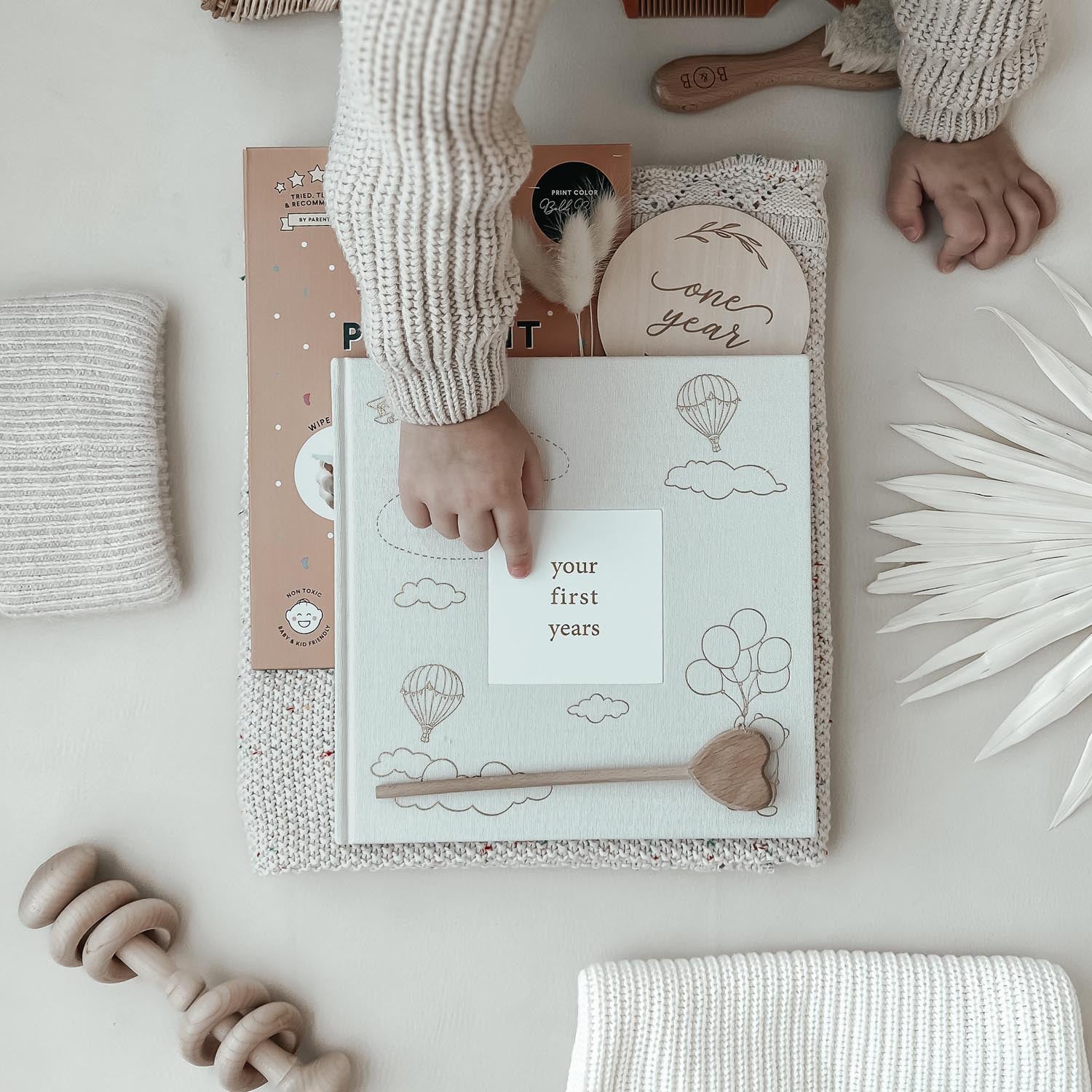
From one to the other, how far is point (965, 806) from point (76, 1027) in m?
0.66

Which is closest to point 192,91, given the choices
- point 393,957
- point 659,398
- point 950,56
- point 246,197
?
point 246,197

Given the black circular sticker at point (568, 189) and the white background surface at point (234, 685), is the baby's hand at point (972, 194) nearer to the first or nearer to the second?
the white background surface at point (234, 685)

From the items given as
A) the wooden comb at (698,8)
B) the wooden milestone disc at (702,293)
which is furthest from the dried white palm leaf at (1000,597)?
the wooden comb at (698,8)

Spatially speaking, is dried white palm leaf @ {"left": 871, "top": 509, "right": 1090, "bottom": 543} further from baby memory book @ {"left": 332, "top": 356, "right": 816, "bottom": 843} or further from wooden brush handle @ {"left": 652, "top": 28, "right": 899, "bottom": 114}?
wooden brush handle @ {"left": 652, "top": 28, "right": 899, "bottom": 114}

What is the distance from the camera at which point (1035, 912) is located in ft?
2.20

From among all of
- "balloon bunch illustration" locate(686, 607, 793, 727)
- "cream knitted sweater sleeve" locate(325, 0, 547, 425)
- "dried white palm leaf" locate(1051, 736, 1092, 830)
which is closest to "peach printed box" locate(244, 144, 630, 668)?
"cream knitted sweater sleeve" locate(325, 0, 547, 425)

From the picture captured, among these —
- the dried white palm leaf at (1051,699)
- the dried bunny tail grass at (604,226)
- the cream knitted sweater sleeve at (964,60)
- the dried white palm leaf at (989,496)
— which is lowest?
the dried white palm leaf at (1051,699)

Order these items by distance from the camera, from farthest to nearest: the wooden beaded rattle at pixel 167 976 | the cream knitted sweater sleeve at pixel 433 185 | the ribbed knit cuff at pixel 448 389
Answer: the wooden beaded rattle at pixel 167 976
the ribbed knit cuff at pixel 448 389
the cream knitted sweater sleeve at pixel 433 185

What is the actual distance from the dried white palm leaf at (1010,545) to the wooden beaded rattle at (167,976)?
0.50 metres

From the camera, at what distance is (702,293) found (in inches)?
25.0

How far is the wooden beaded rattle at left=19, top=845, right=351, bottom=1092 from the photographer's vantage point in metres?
0.64

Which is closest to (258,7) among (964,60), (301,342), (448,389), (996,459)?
(301,342)

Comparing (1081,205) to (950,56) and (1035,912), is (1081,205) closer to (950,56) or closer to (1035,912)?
(950,56)

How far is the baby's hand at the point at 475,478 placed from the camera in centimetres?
57
